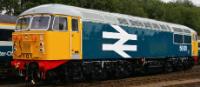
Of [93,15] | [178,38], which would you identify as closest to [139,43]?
[93,15]

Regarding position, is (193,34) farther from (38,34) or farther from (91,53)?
(38,34)

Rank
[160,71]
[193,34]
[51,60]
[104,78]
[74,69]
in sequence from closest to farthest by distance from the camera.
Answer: [51,60] < [74,69] < [104,78] < [160,71] < [193,34]

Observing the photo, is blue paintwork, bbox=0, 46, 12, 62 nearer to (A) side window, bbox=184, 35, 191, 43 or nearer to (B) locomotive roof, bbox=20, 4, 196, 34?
Answer: (B) locomotive roof, bbox=20, 4, 196, 34

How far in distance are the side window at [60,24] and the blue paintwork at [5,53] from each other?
3109 mm

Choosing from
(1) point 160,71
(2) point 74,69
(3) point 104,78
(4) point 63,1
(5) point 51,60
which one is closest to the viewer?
(5) point 51,60

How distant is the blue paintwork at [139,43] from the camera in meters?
19.2

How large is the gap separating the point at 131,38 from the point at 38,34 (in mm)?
6507

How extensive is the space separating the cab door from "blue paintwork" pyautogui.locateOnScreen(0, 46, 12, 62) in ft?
10.9

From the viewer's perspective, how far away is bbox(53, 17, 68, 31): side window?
17750mm

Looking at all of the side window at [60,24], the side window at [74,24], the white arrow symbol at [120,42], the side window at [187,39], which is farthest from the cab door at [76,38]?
the side window at [187,39]

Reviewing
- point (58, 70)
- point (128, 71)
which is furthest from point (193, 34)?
point (58, 70)

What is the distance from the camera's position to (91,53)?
19.4 m

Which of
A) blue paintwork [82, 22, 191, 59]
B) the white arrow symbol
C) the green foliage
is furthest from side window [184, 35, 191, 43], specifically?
the green foliage

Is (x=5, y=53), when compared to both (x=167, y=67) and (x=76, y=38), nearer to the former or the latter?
(x=76, y=38)
